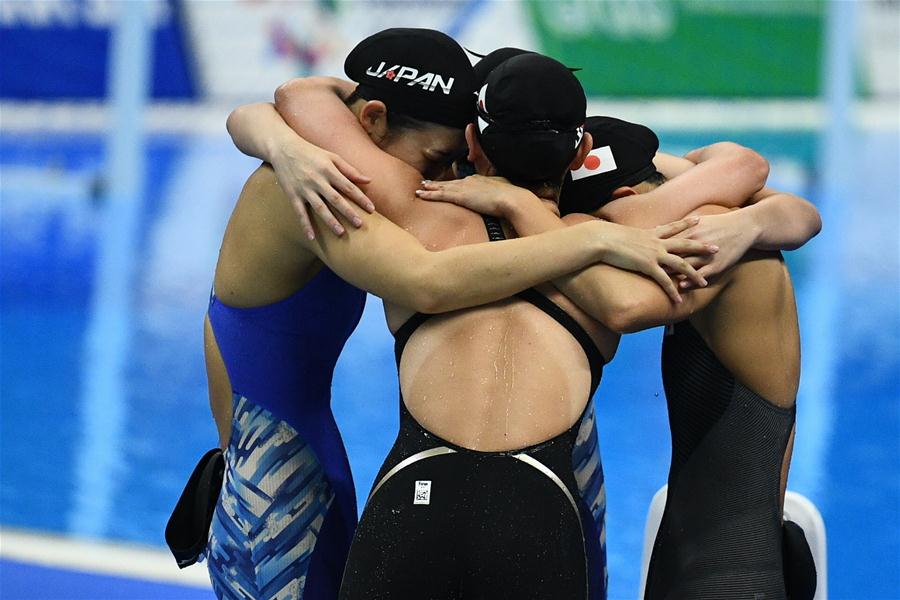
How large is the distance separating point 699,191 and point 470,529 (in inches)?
36.7

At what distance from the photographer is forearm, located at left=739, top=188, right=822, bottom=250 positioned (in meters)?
2.77

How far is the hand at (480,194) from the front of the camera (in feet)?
8.75

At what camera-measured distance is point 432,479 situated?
8.27 feet

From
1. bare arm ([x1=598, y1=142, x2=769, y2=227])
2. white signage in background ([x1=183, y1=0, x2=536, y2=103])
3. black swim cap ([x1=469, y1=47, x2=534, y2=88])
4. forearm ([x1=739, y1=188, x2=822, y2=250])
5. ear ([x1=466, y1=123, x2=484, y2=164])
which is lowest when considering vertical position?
forearm ([x1=739, y1=188, x2=822, y2=250])

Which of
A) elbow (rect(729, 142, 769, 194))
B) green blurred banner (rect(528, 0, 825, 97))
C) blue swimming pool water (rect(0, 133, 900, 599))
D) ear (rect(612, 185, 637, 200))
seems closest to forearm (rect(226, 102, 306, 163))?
ear (rect(612, 185, 637, 200))

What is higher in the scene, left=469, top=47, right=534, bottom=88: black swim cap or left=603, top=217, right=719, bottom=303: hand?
left=469, top=47, right=534, bottom=88: black swim cap

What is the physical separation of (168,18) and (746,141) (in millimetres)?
7749

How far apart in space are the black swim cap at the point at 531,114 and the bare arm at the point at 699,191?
0.23m

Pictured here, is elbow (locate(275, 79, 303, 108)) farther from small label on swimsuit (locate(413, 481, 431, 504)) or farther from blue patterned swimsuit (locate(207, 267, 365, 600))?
small label on swimsuit (locate(413, 481, 431, 504))

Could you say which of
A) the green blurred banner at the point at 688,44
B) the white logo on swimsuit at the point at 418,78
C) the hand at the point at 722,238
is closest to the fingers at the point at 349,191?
the white logo on swimsuit at the point at 418,78

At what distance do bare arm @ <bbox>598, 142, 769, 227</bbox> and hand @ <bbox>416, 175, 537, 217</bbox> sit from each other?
0.85 feet

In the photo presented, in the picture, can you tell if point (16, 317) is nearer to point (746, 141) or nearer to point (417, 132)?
point (417, 132)

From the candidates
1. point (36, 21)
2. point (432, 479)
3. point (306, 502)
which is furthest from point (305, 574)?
point (36, 21)

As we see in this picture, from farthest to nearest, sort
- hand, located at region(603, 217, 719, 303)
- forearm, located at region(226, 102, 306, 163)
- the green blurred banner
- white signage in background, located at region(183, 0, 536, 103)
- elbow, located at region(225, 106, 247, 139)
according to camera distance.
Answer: white signage in background, located at region(183, 0, 536, 103) < the green blurred banner < elbow, located at region(225, 106, 247, 139) < forearm, located at region(226, 102, 306, 163) < hand, located at region(603, 217, 719, 303)
